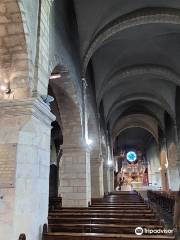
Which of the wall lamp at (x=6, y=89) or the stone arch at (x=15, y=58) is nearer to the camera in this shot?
the stone arch at (x=15, y=58)

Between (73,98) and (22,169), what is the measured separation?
4.49m

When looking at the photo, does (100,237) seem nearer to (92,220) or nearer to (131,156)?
(92,220)

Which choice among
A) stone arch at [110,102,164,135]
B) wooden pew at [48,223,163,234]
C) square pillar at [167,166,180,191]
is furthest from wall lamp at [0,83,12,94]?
square pillar at [167,166,180,191]

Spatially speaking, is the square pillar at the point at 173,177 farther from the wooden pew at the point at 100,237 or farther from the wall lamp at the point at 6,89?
the wall lamp at the point at 6,89

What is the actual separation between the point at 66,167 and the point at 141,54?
7.76m

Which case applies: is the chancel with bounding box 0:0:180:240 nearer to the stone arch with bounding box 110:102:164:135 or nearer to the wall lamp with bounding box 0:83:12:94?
the wall lamp with bounding box 0:83:12:94

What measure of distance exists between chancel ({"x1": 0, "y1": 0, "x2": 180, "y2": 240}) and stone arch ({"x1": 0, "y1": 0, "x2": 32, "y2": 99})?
0.05 ft

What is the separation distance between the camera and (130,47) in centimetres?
1212

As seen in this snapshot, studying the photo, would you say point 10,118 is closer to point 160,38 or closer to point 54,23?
point 54,23

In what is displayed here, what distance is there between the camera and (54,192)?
17469 mm

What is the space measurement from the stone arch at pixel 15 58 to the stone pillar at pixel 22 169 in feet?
0.93

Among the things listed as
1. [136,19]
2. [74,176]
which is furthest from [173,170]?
[74,176]

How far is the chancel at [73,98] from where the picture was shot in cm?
353

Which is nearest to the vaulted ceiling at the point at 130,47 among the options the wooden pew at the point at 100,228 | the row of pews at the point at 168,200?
the row of pews at the point at 168,200
